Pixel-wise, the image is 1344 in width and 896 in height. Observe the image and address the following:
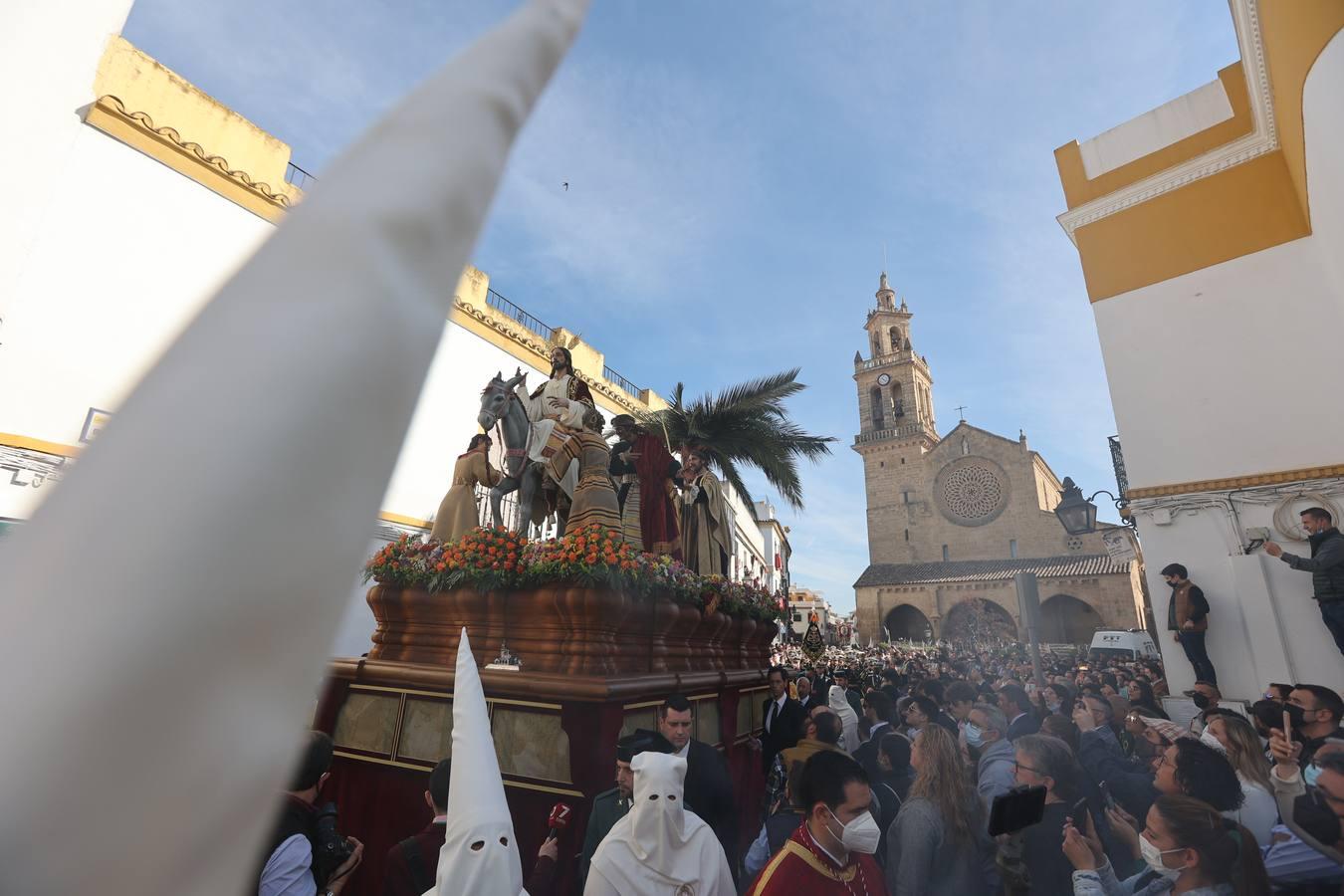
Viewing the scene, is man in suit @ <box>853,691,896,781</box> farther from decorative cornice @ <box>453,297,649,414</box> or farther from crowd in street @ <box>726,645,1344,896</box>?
decorative cornice @ <box>453,297,649,414</box>

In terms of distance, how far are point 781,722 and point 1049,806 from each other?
9.98ft

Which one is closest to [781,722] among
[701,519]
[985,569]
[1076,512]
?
[701,519]

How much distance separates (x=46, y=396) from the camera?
27.9 feet

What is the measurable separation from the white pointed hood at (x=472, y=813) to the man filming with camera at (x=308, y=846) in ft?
2.37

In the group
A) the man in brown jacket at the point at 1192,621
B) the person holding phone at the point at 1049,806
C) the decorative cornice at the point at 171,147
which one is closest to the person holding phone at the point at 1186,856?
the person holding phone at the point at 1049,806

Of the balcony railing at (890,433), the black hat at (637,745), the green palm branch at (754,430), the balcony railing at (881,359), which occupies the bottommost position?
the black hat at (637,745)

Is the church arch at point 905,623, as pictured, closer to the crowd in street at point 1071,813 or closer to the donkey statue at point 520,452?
the crowd in street at point 1071,813

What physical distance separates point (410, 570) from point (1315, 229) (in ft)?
43.1

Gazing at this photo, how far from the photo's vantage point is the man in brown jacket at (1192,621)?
28.3 ft

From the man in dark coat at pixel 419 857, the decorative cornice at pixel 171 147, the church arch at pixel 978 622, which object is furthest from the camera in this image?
the church arch at pixel 978 622

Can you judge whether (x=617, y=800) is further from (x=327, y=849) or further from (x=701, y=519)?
(x=701, y=519)

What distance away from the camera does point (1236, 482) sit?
9094 mm

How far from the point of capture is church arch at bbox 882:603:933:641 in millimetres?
42500

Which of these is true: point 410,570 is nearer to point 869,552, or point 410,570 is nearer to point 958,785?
point 958,785
